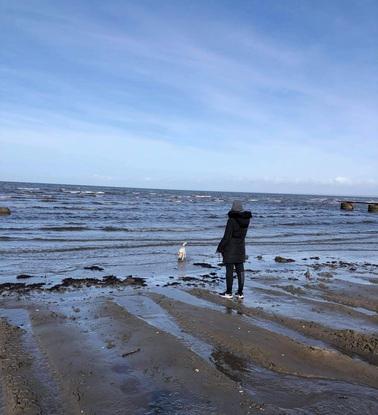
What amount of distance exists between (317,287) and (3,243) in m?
11.1

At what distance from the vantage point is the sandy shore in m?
4.05

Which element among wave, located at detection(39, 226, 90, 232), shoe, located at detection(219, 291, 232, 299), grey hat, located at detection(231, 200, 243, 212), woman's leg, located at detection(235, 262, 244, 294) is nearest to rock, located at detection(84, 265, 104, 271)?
shoe, located at detection(219, 291, 232, 299)

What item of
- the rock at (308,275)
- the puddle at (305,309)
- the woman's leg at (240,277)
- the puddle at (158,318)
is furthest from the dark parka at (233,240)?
the rock at (308,275)

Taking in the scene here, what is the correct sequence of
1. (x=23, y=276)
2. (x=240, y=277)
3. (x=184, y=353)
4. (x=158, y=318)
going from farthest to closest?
1. (x=23, y=276)
2. (x=240, y=277)
3. (x=158, y=318)
4. (x=184, y=353)

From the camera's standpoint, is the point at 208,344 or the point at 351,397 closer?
the point at 351,397

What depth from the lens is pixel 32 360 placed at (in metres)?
4.97

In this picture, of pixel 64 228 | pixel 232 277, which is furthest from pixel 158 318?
pixel 64 228

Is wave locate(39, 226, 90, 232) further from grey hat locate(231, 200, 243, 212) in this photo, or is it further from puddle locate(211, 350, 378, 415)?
puddle locate(211, 350, 378, 415)

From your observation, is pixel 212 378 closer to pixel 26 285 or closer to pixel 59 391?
pixel 59 391

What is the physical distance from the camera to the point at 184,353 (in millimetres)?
5262

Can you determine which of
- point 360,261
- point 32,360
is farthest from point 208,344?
point 360,261

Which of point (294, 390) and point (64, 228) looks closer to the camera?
point (294, 390)

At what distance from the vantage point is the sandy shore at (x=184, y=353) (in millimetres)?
4047

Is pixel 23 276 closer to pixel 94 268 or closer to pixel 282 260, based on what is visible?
pixel 94 268
